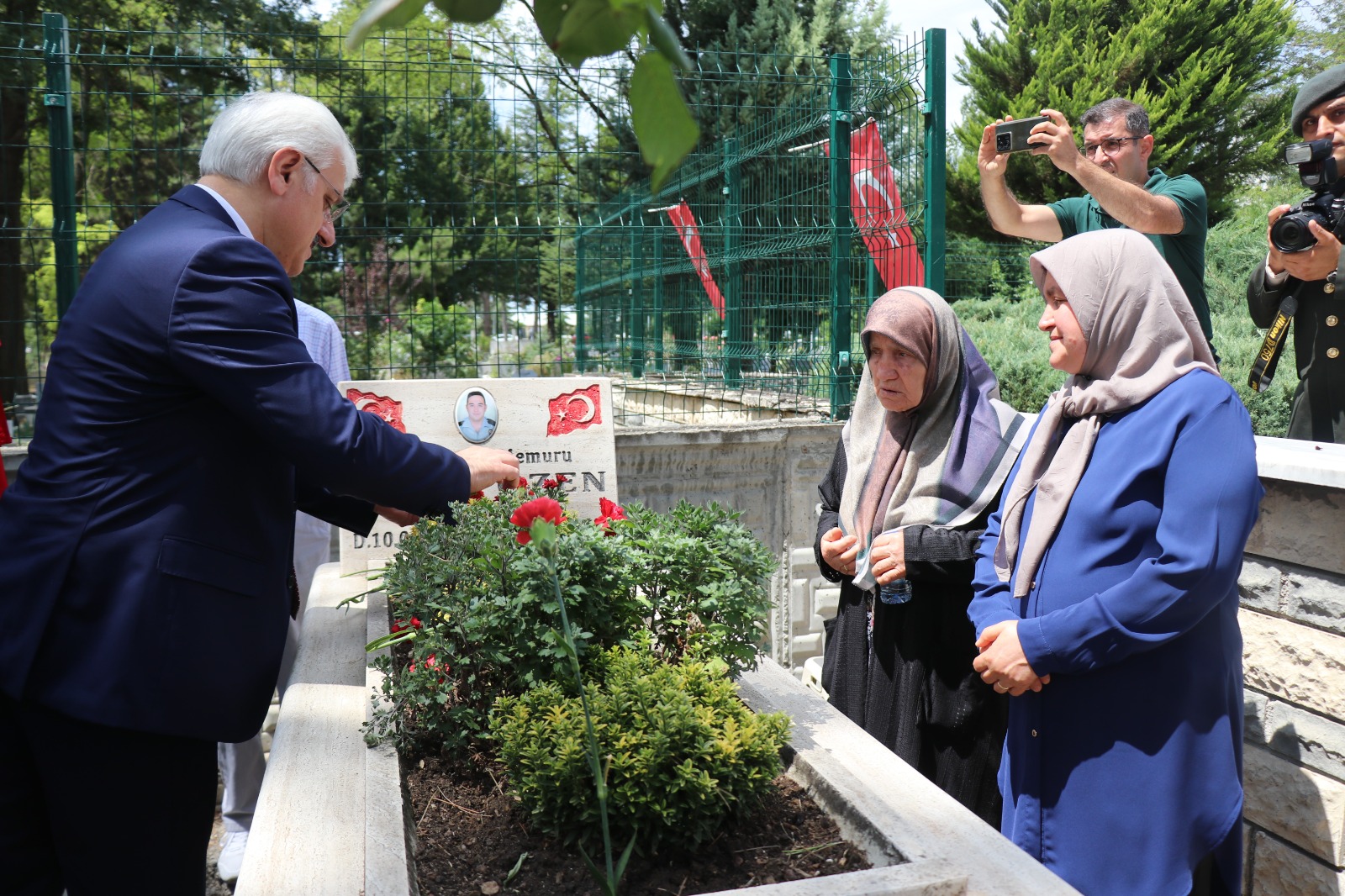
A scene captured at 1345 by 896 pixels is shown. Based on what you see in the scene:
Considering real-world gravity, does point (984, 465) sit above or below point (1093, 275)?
below

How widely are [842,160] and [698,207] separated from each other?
2026 millimetres

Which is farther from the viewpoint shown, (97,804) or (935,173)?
(935,173)

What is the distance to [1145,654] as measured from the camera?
1995 mm

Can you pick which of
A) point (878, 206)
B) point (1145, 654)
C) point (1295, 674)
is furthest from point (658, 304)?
point (1145, 654)

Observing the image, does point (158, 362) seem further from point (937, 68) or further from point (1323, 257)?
point (937, 68)

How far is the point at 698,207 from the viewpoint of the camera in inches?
280

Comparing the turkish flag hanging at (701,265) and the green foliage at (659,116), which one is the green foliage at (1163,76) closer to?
the turkish flag hanging at (701,265)

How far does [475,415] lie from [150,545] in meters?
1.75

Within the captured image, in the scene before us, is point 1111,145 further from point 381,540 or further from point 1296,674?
point 381,540

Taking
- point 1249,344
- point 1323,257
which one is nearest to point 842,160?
point 1323,257

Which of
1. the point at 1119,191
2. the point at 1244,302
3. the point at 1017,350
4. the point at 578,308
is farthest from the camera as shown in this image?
the point at 1244,302

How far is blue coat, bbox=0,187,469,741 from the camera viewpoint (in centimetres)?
173

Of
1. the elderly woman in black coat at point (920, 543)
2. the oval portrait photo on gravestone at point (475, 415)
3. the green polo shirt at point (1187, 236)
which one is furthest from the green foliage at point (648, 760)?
the green polo shirt at point (1187, 236)

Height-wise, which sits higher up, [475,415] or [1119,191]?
[1119,191]
